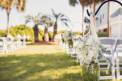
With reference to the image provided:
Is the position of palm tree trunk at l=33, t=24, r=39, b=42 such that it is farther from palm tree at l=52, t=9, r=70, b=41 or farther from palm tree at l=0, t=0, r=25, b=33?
palm tree at l=0, t=0, r=25, b=33

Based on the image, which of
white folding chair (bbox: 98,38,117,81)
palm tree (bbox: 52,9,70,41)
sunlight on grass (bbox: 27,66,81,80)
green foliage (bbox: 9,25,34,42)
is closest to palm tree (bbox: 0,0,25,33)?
green foliage (bbox: 9,25,34,42)

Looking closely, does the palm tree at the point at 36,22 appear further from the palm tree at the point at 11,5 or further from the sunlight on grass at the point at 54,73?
the sunlight on grass at the point at 54,73

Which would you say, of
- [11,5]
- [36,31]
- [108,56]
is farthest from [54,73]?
[36,31]

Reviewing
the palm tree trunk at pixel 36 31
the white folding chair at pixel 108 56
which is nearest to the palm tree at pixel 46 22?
the palm tree trunk at pixel 36 31

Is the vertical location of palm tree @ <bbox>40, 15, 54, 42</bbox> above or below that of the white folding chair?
above

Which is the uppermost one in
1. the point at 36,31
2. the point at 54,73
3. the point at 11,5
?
the point at 11,5

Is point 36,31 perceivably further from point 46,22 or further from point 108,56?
point 108,56

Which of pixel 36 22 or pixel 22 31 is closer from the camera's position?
pixel 36 22

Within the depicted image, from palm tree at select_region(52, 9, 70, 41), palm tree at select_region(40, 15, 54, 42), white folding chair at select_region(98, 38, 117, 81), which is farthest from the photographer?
palm tree at select_region(52, 9, 70, 41)

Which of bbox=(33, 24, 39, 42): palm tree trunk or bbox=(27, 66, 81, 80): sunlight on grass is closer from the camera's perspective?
bbox=(27, 66, 81, 80): sunlight on grass

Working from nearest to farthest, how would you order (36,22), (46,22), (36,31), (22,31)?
(46,22) → (36,31) → (36,22) → (22,31)

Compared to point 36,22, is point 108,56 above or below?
below

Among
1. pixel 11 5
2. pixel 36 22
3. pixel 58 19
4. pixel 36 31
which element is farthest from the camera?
pixel 58 19

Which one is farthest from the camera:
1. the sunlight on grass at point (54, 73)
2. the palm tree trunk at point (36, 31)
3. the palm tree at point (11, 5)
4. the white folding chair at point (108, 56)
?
the palm tree trunk at point (36, 31)
